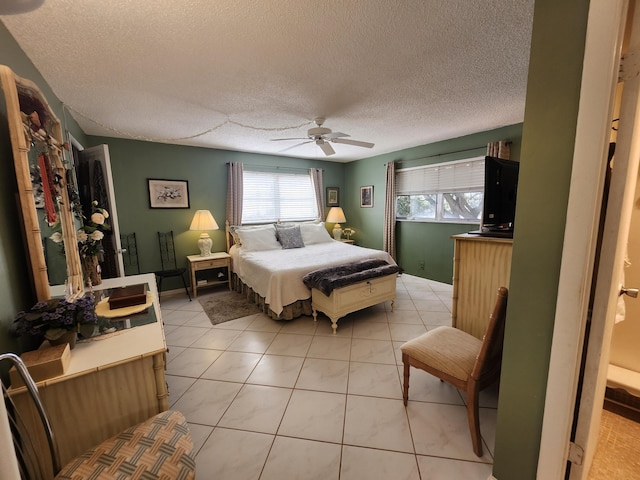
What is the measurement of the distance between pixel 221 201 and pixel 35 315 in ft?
11.6

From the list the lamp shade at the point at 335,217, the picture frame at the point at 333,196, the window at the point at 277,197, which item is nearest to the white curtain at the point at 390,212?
the lamp shade at the point at 335,217

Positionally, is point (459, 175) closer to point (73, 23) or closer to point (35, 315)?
point (73, 23)

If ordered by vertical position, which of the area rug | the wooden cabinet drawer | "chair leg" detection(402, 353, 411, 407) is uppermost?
the wooden cabinet drawer

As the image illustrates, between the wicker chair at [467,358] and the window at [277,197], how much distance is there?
3.78 meters

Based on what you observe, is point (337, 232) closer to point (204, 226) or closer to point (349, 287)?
point (204, 226)

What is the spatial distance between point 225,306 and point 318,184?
3.03 meters

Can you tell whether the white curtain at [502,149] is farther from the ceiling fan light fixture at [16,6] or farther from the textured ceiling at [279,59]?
the ceiling fan light fixture at [16,6]

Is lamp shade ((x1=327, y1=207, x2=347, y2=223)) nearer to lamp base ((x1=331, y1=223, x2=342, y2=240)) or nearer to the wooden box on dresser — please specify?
lamp base ((x1=331, y1=223, x2=342, y2=240))

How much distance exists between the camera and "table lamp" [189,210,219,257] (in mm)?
3908

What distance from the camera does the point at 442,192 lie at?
4148 mm

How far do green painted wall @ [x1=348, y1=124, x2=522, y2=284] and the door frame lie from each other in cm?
278

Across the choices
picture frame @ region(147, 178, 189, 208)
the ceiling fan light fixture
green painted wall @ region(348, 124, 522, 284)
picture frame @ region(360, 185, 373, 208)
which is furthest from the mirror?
picture frame @ region(360, 185, 373, 208)

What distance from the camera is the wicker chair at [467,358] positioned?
4.30 feet

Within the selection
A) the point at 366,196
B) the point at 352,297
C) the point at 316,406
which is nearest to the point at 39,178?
the point at 316,406
